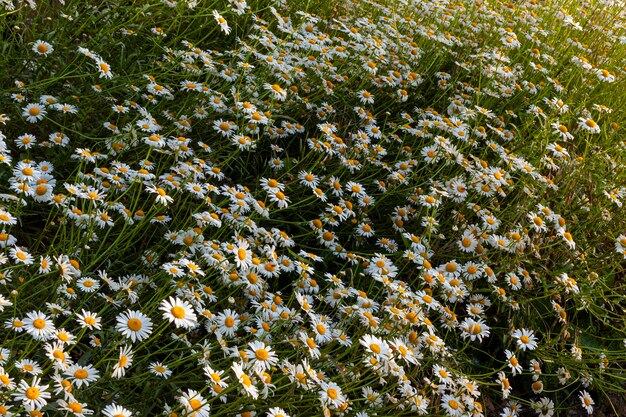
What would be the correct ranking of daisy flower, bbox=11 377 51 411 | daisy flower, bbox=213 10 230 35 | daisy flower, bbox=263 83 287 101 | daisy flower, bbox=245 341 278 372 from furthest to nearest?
daisy flower, bbox=263 83 287 101 < daisy flower, bbox=213 10 230 35 < daisy flower, bbox=245 341 278 372 < daisy flower, bbox=11 377 51 411

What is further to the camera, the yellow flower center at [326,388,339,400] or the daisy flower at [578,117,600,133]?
the daisy flower at [578,117,600,133]

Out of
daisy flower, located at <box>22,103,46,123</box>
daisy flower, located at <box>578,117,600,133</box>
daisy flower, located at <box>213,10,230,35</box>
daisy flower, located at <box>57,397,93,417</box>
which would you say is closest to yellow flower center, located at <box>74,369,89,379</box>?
daisy flower, located at <box>57,397,93,417</box>

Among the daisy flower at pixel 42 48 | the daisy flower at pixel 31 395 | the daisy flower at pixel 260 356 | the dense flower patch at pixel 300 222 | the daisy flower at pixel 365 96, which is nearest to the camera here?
the daisy flower at pixel 31 395

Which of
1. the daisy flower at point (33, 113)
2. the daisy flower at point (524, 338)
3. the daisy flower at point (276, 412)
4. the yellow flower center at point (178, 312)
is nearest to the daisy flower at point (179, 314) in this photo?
the yellow flower center at point (178, 312)

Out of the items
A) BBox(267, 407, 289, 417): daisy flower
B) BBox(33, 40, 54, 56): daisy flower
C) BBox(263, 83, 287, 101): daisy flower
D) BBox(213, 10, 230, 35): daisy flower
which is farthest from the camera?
BBox(263, 83, 287, 101): daisy flower

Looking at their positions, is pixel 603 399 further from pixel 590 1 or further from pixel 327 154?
pixel 590 1

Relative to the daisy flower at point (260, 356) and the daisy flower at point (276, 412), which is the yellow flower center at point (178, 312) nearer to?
the daisy flower at point (260, 356)

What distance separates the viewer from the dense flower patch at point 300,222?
2.40 meters

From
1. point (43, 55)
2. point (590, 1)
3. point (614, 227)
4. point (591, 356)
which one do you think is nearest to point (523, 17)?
point (590, 1)

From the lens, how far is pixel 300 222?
3352 mm

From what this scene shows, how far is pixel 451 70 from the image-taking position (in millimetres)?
4969

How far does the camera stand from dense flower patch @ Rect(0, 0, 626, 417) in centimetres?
240

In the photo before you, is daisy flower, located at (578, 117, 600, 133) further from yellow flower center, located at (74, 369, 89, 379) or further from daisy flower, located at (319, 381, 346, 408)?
yellow flower center, located at (74, 369, 89, 379)

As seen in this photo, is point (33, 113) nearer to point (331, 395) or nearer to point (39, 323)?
point (39, 323)
